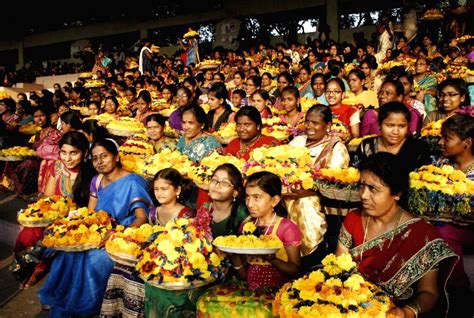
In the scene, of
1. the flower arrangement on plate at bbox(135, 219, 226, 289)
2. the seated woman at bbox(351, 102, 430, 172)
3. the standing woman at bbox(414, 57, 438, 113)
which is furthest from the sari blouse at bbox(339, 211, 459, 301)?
the standing woman at bbox(414, 57, 438, 113)

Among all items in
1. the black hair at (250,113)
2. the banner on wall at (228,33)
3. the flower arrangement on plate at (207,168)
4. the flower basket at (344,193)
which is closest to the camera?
the flower basket at (344,193)

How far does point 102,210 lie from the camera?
4.55 meters

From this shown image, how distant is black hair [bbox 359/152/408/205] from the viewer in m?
2.89

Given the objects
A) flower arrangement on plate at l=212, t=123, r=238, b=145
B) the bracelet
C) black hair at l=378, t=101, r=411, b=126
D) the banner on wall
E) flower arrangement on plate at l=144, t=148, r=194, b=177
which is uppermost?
the banner on wall

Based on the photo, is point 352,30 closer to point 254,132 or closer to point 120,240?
point 254,132

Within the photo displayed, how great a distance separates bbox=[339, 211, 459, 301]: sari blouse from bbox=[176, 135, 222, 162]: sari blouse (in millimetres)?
2862

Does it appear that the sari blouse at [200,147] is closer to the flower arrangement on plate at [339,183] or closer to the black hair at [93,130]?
the flower arrangement on plate at [339,183]

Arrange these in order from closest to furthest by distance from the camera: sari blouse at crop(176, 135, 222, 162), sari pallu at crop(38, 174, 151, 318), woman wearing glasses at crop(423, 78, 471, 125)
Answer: sari pallu at crop(38, 174, 151, 318), woman wearing glasses at crop(423, 78, 471, 125), sari blouse at crop(176, 135, 222, 162)

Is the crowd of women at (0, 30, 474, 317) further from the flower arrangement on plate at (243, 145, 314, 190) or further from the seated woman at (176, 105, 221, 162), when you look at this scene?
the flower arrangement on plate at (243, 145, 314, 190)

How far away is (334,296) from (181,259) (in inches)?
48.9

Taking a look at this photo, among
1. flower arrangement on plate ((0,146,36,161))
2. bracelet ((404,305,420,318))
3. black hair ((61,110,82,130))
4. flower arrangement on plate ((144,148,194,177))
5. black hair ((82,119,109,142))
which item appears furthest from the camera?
flower arrangement on plate ((0,146,36,161))

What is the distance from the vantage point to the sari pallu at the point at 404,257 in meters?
2.73

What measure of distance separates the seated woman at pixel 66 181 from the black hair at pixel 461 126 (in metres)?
3.86

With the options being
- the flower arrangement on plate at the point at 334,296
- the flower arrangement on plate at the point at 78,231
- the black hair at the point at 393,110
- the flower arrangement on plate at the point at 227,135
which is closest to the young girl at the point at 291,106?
the flower arrangement on plate at the point at 227,135
